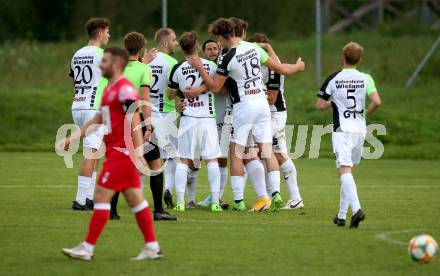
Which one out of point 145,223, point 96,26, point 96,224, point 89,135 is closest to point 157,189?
point 89,135

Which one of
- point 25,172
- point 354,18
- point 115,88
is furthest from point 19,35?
point 115,88

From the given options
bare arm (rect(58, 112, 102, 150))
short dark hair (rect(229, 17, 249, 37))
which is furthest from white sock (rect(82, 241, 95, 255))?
short dark hair (rect(229, 17, 249, 37))

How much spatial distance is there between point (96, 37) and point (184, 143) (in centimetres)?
184

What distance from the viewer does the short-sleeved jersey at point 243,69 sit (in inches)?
538

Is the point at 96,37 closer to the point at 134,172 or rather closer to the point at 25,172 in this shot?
the point at 134,172

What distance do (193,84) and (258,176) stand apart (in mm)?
1492

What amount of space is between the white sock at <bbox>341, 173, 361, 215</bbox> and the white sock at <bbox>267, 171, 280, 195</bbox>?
6.33 feet

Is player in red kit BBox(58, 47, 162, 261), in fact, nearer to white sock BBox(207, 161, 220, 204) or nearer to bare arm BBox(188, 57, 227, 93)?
bare arm BBox(188, 57, 227, 93)

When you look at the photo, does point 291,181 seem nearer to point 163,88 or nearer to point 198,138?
point 198,138

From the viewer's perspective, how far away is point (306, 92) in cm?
2603

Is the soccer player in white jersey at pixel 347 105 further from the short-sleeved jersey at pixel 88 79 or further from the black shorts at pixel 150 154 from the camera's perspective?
the short-sleeved jersey at pixel 88 79

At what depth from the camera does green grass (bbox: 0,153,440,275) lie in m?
9.55

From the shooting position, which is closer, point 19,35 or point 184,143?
point 184,143

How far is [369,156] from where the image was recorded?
2366cm
